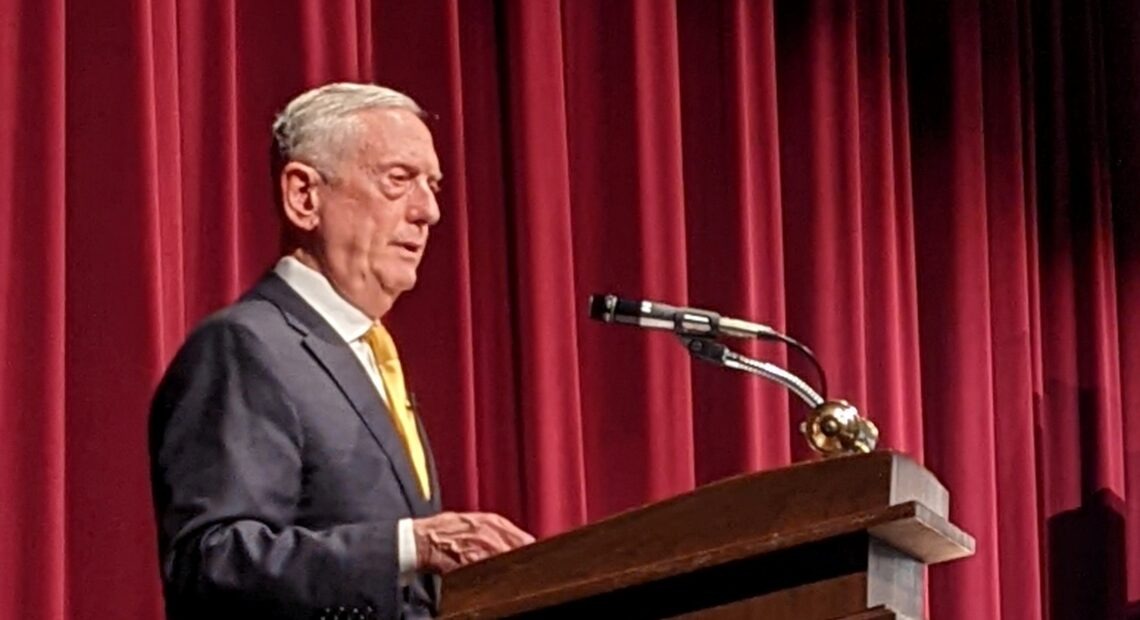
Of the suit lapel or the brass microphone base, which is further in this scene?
the brass microphone base

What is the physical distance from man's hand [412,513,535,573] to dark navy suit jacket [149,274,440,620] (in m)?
0.03

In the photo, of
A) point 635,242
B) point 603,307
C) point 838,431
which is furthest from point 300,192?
point 635,242

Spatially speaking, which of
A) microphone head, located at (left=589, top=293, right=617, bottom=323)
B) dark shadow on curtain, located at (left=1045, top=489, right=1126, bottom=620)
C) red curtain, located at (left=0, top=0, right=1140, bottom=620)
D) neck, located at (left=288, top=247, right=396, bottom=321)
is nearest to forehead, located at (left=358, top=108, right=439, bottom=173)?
neck, located at (left=288, top=247, right=396, bottom=321)

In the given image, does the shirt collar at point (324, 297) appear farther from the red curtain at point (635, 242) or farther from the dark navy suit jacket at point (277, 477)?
the red curtain at point (635, 242)

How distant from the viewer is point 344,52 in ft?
9.86

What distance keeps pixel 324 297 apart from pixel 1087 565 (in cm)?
305

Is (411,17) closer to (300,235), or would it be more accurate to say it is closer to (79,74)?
(79,74)

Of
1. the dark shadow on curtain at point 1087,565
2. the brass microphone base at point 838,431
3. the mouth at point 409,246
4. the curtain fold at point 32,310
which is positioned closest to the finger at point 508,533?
the mouth at point 409,246

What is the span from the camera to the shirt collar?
2.10m

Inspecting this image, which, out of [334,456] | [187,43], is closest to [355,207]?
[334,456]

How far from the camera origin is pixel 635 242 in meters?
3.56

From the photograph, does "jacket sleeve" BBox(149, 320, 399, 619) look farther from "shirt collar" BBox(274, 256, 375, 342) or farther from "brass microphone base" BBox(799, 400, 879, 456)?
"brass microphone base" BBox(799, 400, 879, 456)

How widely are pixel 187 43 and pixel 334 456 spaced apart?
3.57ft

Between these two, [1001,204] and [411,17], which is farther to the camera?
[1001,204]
